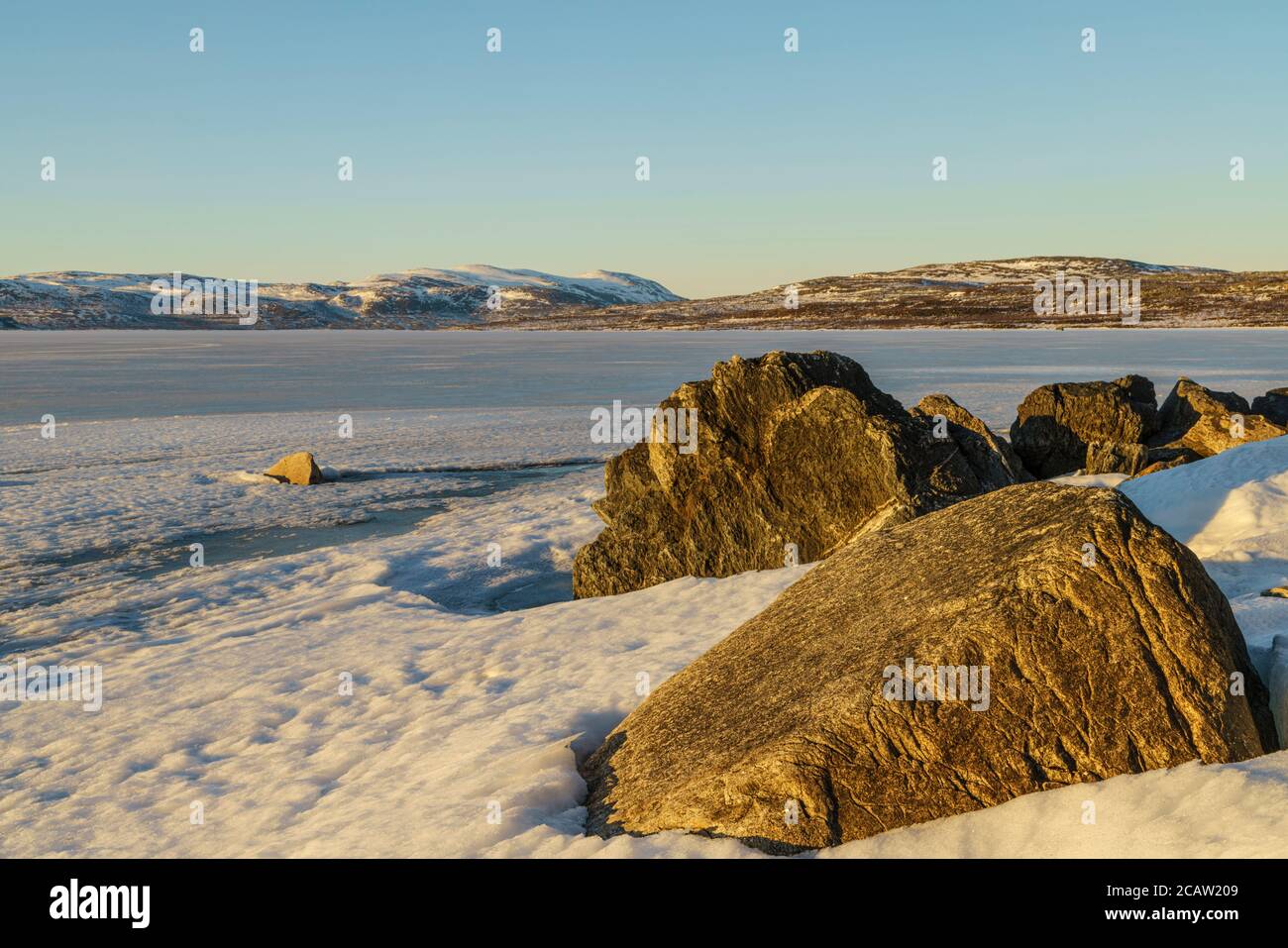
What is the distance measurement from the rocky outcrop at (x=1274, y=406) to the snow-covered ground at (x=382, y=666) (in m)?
8.79

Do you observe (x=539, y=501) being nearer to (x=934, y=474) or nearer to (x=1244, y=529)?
(x=934, y=474)

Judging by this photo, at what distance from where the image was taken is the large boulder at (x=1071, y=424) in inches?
779

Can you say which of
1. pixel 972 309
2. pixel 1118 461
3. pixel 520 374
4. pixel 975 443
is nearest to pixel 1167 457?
pixel 1118 461

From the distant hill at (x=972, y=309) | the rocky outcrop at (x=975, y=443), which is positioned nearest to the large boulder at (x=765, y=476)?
the rocky outcrop at (x=975, y=443)

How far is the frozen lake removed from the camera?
36.3 m

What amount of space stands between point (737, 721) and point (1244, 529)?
727 centimetres

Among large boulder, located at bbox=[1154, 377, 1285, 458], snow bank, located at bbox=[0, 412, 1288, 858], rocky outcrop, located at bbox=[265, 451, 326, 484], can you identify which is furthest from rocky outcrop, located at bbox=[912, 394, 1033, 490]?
rocky outcrop, located at bbox=[265, 451, 326, 484]

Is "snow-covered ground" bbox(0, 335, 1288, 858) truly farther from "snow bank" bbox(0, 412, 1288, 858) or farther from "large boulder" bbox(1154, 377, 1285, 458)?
"large boulder" bbox(1154, 377, 1285, 458)

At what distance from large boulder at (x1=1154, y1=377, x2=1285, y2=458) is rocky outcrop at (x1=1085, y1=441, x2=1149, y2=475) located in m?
1.09

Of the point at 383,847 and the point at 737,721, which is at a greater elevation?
the point at 737,721

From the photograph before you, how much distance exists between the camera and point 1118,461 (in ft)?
56.9

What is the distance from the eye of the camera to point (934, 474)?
499 inches

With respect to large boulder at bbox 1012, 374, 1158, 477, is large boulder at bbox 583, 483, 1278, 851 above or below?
below
